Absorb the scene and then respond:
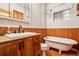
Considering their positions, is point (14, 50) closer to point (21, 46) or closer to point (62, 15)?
point (21, 46)

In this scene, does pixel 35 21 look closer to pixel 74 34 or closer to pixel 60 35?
pixel 60 35

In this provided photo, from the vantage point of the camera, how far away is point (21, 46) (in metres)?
1.56

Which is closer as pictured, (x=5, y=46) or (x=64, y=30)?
(x=5, y=46)

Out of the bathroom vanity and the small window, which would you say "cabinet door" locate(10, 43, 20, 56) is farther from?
the small window

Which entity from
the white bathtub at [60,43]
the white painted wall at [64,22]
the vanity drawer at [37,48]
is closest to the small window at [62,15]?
the white painted wall at [64,22]

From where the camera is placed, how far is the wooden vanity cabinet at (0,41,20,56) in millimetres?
1317

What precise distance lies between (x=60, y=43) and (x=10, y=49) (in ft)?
2.37

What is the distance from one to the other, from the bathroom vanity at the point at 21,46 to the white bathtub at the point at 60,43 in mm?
148

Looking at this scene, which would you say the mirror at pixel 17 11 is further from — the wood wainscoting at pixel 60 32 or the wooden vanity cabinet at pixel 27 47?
the wooden vanity cabinet at pixel 27 47

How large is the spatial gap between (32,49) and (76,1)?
932 millimetres

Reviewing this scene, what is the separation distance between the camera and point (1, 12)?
158 centimetres

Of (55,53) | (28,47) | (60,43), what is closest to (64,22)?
(60,43)

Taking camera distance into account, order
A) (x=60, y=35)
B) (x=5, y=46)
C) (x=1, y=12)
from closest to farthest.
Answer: (x=5, y=46), (x=1, y=12), (x=60, y=35)

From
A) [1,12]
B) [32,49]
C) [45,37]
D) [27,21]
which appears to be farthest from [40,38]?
[1,12]
